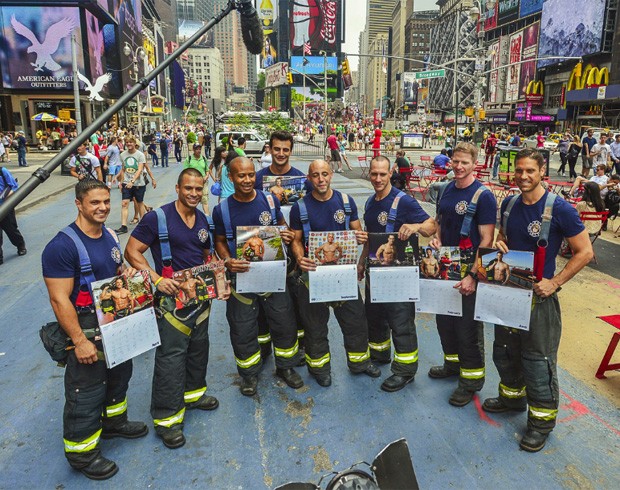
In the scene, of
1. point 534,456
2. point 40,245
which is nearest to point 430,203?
point 40,245

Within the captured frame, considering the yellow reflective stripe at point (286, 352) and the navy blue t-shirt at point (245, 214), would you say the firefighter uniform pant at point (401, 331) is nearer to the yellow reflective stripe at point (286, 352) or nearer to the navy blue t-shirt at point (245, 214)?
the yellow reflective stripe at point (286, 352)

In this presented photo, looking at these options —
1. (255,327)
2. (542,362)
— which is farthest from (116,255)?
(542,362)

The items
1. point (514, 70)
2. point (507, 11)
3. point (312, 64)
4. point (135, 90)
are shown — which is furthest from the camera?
point (312, 64)

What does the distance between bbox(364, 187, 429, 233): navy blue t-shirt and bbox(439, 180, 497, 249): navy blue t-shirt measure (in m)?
0.19

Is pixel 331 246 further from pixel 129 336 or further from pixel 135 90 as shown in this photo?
pixel 135 90

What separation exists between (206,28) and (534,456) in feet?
13.3

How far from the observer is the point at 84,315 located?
10.6 feet

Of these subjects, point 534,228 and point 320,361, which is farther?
point 320,361

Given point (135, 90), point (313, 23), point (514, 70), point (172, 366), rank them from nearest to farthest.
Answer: point (135, 90), point (172, 366), point (514, 70), point (313, 23)

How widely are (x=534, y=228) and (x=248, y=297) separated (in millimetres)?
2393

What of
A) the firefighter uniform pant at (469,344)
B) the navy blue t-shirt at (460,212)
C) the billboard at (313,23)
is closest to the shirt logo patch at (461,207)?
the navy blue t-shirt at (460,212)

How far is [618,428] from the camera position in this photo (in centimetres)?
389

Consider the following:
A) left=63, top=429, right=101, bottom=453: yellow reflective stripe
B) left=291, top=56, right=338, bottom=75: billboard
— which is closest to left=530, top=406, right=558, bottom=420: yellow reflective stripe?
left=63, top=429, right=101, bottom=453: yellow reflective stripe

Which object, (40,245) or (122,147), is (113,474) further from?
(122,147)
